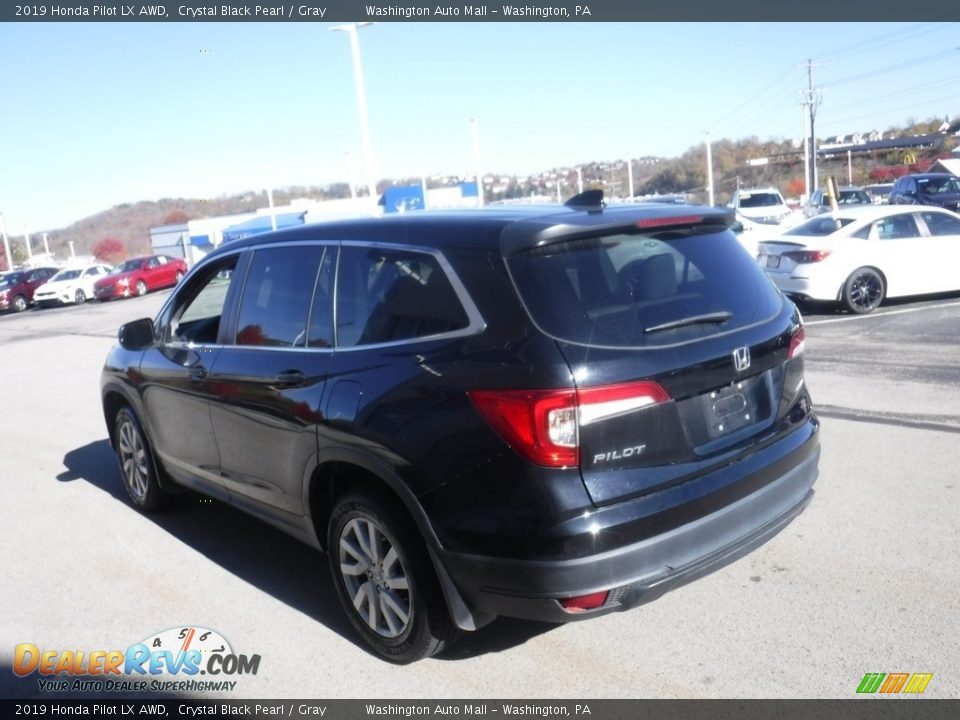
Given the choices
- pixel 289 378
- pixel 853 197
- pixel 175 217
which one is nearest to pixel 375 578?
pixel 289 378

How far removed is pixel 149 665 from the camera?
4.07 meters

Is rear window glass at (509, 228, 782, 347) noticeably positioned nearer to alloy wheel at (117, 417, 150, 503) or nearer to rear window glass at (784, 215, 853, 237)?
alloy wheel at (117, 417, 150, 503)

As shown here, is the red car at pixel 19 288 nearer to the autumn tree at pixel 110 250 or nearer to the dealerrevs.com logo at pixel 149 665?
the dealerrevs.com logo at pixel 149 665

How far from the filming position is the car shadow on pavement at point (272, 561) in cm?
403

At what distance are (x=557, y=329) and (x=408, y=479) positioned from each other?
85 centimetres

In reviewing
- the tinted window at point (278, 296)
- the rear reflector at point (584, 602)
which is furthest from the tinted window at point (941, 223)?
the rear reflector at point (584, 602)

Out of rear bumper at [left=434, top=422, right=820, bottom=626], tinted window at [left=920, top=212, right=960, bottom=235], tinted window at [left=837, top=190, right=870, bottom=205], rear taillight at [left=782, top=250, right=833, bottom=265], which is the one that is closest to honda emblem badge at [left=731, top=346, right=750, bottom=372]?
rear bumper at [left=434, top=422, right=820, bottom=626]

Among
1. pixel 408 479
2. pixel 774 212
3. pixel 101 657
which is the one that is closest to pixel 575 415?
pixel 408 479

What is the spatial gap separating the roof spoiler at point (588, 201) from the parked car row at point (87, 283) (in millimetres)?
33623

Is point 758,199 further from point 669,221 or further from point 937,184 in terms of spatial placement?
point 669,221

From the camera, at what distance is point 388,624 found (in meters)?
3.80

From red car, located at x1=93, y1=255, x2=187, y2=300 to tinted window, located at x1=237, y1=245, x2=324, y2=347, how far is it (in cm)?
3039

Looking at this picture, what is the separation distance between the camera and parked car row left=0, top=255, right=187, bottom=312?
34.4 m

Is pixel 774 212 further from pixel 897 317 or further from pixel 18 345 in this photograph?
pixel 18 345
